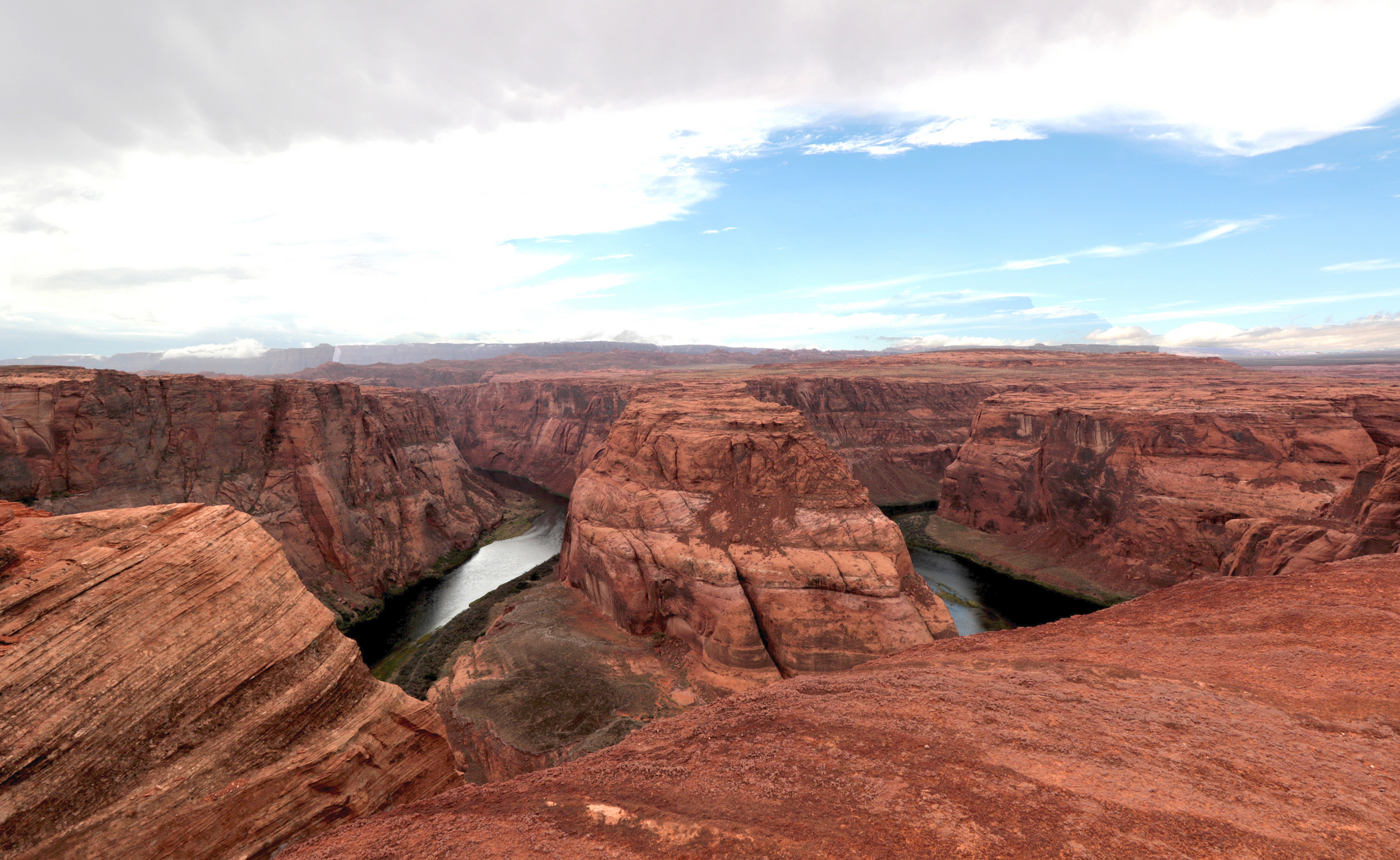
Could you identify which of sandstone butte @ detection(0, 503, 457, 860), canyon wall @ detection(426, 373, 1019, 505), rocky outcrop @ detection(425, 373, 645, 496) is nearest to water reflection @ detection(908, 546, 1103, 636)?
canyon wall @ detection(426, 373, 1019, 505)

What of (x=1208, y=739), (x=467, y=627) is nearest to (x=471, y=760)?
(x=467, y=627)

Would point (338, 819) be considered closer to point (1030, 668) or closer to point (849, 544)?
point (1030, 668)

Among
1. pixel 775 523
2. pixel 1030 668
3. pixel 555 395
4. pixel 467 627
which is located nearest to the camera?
pixel 1030 668

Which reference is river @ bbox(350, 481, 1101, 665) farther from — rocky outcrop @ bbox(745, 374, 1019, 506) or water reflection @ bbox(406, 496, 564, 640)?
rocky outcrop @ bbox(745, 374, 1019, 506)

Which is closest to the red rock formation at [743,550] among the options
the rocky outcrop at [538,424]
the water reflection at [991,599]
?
the water reflection at [991,599]

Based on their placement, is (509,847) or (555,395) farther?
(555,395)

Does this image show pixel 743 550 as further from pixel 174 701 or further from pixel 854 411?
pixel 854 411

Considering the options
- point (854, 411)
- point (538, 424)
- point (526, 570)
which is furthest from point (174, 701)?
point (538, 424)
